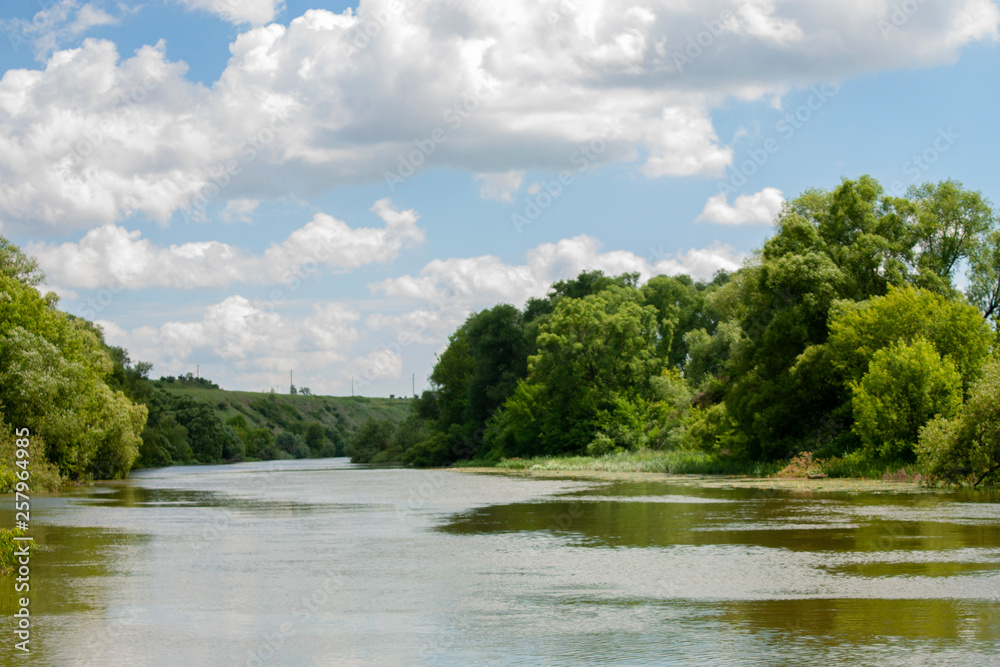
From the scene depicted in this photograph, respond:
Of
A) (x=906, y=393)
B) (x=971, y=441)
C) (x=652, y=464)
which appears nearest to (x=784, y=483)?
(x=906, y=393)

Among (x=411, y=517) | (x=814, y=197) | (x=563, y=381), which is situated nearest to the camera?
(x=411, y=517)

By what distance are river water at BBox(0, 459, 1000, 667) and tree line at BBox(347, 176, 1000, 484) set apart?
12.3 metres

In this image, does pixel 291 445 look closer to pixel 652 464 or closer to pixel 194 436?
pixel 194 436

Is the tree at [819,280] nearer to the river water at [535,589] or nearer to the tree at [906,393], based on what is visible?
the tree at [906,393]

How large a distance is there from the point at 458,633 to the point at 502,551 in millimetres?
8128

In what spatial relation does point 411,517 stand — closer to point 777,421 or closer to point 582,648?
point 582,648

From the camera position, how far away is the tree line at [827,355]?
39844 mm

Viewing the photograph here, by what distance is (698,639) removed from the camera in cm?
1072

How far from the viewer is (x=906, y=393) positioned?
3988 centimetres

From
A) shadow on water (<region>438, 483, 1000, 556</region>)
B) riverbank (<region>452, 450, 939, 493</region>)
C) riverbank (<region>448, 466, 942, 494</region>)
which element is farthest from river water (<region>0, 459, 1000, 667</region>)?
riverbank (<region>452, 450, 939, 493</region>)

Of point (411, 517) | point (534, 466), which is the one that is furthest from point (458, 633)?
point (534, 466)

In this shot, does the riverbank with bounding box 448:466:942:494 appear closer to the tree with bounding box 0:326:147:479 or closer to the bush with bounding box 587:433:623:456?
the bush with bounding box 587:433:623:456

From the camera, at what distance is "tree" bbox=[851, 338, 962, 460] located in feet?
130

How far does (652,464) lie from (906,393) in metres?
20.7
